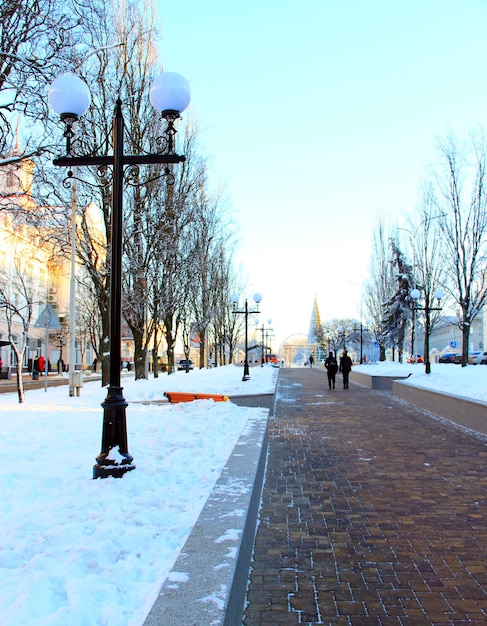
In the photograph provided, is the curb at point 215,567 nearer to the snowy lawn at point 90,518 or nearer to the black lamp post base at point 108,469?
the snowy lawn at point 90,518

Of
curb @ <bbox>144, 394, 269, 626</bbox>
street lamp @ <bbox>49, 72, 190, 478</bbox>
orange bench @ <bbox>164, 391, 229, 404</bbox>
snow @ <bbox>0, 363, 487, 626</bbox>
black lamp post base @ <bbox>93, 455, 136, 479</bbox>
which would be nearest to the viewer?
curb @ <bbox>144, 394, 269, 626</bbox>

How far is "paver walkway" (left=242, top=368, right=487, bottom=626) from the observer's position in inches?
135

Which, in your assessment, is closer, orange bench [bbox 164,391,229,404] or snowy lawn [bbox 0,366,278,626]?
snowy lawn [bbox 0,366,278,626]

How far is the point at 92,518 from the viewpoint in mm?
3873

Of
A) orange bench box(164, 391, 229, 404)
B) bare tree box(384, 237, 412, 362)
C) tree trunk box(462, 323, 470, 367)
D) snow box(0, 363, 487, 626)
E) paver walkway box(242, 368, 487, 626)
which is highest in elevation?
bare tree box(384, 237, 412, 362)

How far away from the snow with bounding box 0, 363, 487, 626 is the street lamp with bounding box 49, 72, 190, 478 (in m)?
0.25

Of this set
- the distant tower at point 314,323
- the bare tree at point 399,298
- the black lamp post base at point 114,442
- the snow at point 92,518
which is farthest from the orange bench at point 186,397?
the distant tower at point 314,323

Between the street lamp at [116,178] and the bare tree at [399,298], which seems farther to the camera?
the bare tree at [399,298]

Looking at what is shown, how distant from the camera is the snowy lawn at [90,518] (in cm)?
265

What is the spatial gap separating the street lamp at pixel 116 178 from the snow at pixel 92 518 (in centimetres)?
25

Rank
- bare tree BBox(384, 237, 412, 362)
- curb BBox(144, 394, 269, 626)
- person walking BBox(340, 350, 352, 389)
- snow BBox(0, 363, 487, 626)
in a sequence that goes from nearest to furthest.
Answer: curb BBox(144, 394, 269, 626)
snow BBox(0, 363, 487, 626)
person walking BBox(340, 350, 352, 389)
bare tree BBox(384, 237, 412, 362)

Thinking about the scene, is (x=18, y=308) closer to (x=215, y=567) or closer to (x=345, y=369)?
(x=345, y=369)

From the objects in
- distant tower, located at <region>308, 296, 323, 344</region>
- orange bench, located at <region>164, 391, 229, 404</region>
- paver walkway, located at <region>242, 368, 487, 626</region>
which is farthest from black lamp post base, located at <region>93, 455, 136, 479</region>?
distant tower, located at <region>308, 296, 323, 344</region>

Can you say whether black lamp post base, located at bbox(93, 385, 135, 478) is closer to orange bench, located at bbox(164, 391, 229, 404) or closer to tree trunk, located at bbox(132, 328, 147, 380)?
orange bench, located at bbox(164, 391, 229, 404)
